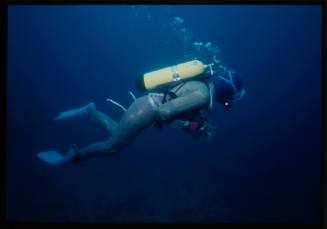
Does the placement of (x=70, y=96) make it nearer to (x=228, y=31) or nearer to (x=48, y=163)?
(x=48, y=163)

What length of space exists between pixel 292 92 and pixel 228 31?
2.82ft

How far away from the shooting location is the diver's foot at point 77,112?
299 cm

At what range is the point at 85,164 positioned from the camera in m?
3.00

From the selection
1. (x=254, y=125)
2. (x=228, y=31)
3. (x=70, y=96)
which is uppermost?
(x=228, y=31)

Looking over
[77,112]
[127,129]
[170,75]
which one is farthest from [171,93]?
[77,112]

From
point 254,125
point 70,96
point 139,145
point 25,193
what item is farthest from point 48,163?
point 254,125

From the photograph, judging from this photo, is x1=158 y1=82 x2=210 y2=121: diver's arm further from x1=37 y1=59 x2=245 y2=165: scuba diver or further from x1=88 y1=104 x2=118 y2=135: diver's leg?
x1=88 y1=104 x2=118 y2=135: diver's leg

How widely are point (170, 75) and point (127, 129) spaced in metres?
0.62

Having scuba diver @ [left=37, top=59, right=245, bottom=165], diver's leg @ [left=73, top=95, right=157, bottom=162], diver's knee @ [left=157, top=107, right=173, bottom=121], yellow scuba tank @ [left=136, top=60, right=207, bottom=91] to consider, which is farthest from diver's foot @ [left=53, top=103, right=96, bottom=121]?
diver's knee @ [left=157, top=107, right=173, bottom=121]

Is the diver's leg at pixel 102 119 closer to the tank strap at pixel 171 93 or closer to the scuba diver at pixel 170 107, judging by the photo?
the scuba diver at pixel 170 107

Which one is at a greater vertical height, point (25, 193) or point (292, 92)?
point (292, 92)

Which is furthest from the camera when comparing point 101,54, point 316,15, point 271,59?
point 101,54

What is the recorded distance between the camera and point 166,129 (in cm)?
316

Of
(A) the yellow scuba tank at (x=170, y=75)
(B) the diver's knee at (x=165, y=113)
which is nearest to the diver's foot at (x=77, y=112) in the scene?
(A) the yellow scuba tank at (x=170, y=75)
